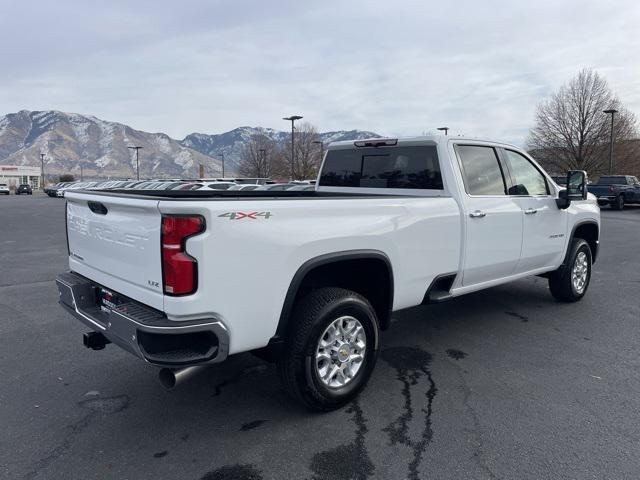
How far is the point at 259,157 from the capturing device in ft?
204

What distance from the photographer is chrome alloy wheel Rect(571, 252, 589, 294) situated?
6252 millimetres

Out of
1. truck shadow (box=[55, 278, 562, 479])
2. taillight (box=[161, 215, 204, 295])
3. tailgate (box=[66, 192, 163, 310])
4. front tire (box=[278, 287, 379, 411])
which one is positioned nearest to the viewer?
taillight (box=[161, 215, 204, 295])

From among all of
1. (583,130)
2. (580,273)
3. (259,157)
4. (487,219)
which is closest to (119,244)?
(487,219)

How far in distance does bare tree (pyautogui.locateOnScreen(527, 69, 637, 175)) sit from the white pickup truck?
141ft

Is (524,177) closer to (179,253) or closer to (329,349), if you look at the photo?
(329,349)

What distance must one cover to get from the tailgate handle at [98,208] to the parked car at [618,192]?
26434 mm

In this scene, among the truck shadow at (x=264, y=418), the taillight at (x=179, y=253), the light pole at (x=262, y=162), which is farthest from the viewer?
the light pole at (x=262, y=162)

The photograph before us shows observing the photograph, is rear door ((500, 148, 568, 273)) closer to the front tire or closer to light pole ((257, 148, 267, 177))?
the front tire

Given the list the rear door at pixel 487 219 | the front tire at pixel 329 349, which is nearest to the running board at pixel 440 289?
the rear door at pixel 487 219

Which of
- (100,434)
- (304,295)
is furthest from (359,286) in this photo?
(100,434)

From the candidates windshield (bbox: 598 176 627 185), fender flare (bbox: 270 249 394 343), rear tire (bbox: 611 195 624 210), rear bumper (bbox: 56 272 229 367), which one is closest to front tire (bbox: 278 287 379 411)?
fender flare (bbox: 270 249 394 343)

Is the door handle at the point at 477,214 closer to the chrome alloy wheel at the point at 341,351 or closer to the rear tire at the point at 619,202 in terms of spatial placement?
the chrome alloy wheel at the point at 341,351

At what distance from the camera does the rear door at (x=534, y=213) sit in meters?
5.10

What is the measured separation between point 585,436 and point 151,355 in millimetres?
2747
